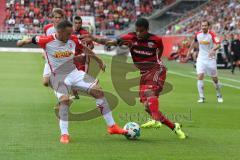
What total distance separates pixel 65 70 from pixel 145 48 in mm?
1666

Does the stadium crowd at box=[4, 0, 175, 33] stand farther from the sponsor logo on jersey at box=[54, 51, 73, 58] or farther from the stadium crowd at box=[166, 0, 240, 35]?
the sponsor logo on jersey at box=[54, 51, 73, 58]

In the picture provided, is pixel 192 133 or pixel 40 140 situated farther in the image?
pixel 192 133

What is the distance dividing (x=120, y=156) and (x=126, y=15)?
58.1 m

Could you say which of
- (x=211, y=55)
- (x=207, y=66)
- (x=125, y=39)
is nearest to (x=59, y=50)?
(x=125, y=39)

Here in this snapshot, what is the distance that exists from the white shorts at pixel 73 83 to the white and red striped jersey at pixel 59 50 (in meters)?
0.14

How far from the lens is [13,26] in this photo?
61531mm

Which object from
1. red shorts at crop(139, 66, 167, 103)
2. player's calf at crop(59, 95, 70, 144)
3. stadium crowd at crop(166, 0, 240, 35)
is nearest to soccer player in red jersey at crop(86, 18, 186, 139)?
red shorts at crop(139, 66, 167, 103)

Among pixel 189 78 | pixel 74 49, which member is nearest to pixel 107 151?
pixel 74 49

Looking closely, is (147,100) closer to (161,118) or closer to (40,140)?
(161,118)

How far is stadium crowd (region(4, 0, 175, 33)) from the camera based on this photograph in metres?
62.7

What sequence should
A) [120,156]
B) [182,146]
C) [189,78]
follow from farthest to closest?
1. [189,78]
2. [182,146]
3. [120,156]

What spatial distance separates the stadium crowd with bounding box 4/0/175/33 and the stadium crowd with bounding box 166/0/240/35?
7483mm

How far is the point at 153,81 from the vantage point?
1273 cm

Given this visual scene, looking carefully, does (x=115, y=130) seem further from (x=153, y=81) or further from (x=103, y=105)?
(x=153, y=81)
